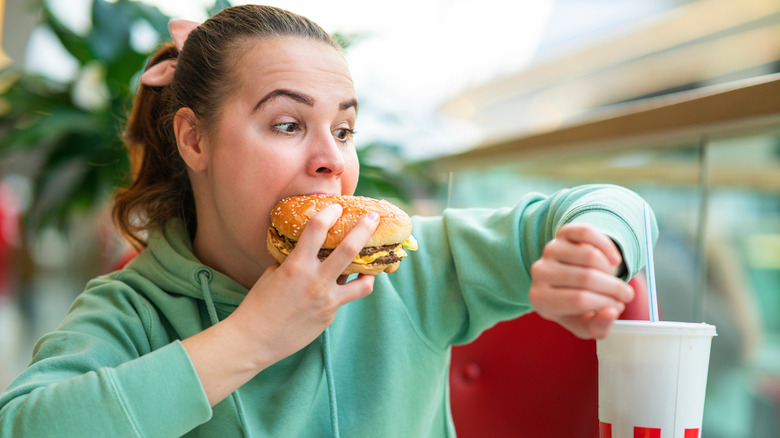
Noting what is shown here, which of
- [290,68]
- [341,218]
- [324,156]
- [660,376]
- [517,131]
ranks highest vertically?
[517,131]

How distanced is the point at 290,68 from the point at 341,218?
292 millimetres

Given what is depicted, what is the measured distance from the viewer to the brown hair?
1.08m

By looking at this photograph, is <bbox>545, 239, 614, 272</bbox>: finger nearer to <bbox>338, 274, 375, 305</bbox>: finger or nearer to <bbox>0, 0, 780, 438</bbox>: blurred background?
<bbox>338, 274, 375, 305</bbox>: finger

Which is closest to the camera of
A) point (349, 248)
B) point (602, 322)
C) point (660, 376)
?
point (602, 322)

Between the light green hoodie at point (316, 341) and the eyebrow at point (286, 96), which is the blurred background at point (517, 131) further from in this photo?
the light green hoodie at point (316, 341)

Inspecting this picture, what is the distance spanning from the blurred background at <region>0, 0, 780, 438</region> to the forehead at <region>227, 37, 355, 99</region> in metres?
0.19

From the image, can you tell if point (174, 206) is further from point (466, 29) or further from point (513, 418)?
point (466, 29)

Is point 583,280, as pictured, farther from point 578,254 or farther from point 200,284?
point 200,284

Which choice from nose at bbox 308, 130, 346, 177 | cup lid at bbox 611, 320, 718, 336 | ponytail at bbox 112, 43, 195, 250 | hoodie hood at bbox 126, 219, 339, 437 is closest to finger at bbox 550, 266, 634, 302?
cup lid at bbox 611, 320, 718, 336

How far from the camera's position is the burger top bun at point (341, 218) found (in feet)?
2.98

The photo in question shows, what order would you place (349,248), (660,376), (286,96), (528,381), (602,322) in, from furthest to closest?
(528,381) < (286,96) < (349,248) < (660,376) < (602,322)

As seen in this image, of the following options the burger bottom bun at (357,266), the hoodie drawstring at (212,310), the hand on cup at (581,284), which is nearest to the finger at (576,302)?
the hand on cup at (581,284)

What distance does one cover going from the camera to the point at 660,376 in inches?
28.2

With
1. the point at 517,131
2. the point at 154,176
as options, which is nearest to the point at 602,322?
the point at 154,176
